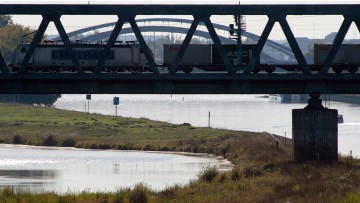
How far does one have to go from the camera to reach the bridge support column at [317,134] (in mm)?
74812

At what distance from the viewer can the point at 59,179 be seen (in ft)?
244

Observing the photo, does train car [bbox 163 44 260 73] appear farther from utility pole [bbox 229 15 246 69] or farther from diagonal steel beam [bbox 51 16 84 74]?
diagonal steel beam [bbox 51 16 84 74]

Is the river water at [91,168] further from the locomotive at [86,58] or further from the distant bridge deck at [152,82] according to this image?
the locomotive at [86,58]

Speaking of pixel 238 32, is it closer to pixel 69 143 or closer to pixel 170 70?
pixel 170 70

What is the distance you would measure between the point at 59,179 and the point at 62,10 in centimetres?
1144

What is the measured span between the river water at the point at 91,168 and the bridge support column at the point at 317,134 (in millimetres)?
7884

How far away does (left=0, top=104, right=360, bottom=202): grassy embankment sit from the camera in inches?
2144

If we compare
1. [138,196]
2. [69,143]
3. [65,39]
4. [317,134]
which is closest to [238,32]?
[317,134]

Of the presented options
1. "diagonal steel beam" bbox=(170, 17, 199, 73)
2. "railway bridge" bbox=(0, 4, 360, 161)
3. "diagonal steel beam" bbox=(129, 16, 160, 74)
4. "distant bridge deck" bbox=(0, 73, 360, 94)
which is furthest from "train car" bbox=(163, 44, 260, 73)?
"diagonal steel beam" bbox=(129, 16, 160, 74)

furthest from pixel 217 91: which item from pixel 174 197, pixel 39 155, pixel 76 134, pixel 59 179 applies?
pixel 76 134

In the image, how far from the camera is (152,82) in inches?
2830

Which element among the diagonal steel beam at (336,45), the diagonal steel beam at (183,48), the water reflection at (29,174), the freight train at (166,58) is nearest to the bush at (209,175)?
the diagonal steel beam at (183,48)

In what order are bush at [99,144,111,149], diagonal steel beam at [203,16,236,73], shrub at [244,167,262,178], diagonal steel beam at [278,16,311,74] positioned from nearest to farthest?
1. shrub at [244,167,262,178]
2. diagonal steel beam at [203,16,236,73]
3. diagonal steel beam at [278,16,311,74]
4. bush at [99,144,111,149]

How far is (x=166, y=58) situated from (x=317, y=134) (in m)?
12.6
